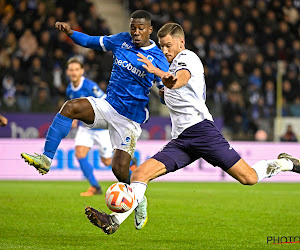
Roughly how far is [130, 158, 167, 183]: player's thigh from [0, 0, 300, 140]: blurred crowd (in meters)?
11.1

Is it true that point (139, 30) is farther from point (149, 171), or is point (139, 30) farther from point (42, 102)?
point (42, 102)

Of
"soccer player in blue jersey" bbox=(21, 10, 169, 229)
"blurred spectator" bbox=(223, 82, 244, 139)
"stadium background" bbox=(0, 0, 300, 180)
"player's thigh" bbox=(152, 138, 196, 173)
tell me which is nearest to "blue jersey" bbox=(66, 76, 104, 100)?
"soccer player in blue jersey" bbox=(21, 10, 169, 229)

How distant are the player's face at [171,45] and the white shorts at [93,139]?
242 inches

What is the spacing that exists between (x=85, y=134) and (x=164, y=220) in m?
4.32

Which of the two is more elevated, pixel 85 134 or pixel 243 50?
pixel 243 50

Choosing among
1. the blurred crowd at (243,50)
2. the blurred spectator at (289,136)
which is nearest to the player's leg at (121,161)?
the blurred crowd at (243,50)

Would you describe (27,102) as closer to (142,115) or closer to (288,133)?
(288,133)

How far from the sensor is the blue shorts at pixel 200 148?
274 inches

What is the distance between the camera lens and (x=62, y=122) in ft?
26.2

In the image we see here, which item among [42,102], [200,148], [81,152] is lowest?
[81,152]

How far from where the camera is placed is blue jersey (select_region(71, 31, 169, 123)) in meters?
8.40

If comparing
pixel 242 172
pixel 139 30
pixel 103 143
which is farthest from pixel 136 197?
pixel 103 143

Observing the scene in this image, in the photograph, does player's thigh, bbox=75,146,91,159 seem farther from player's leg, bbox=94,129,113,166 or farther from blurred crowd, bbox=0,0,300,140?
blurred crowd, bbox=0,0,300,140

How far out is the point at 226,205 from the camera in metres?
11.2
